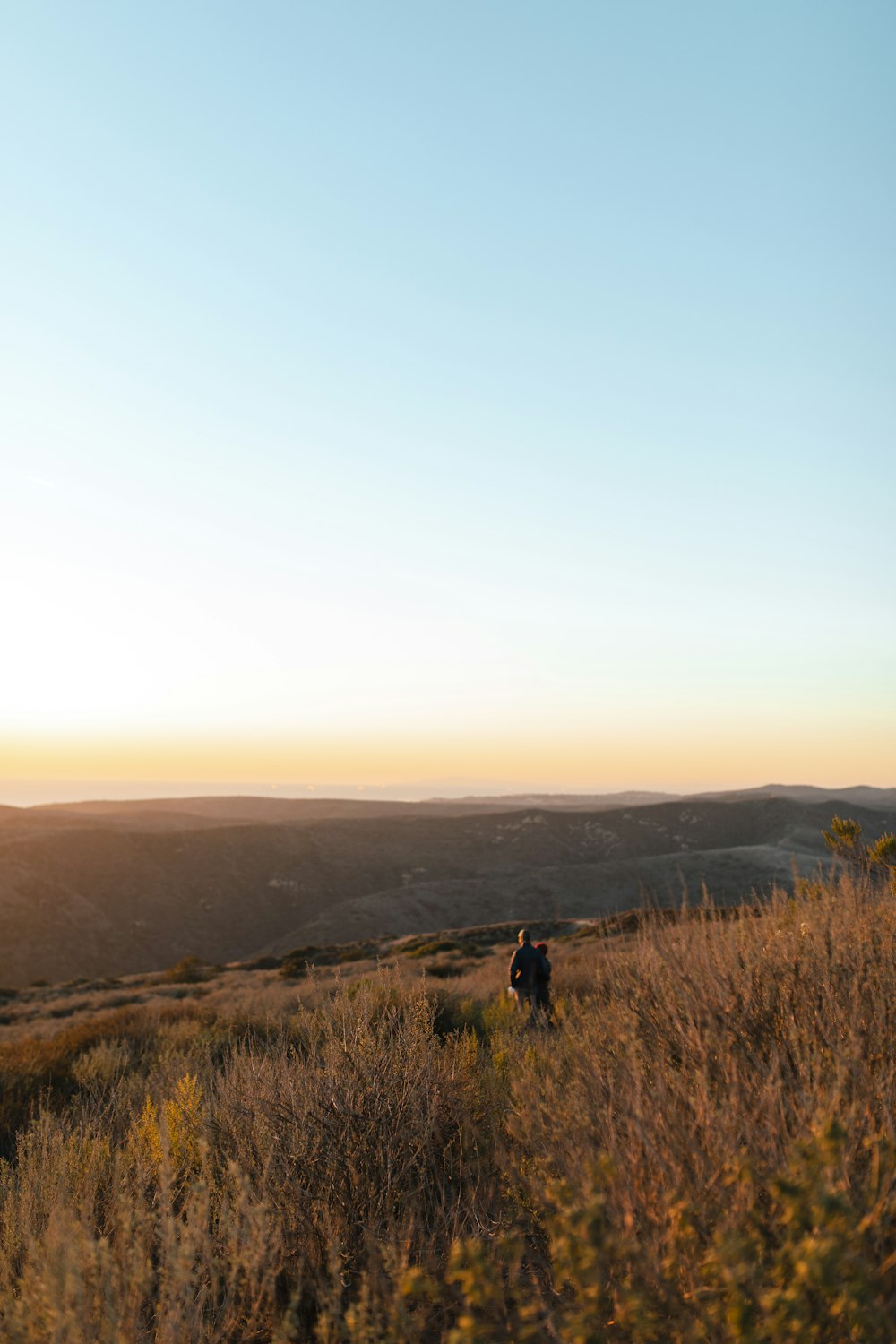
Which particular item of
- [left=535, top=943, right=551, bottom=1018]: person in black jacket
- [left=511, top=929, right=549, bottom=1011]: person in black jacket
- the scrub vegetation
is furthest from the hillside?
the scrub vegetation

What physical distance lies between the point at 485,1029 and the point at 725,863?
49080mm

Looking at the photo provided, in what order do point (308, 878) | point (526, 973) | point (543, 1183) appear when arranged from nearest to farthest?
point (543, 1183) < point (526, 973) < point (308, 878)

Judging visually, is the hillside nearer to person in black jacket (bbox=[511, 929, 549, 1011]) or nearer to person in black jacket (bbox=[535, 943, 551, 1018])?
person in black jacket (bbox=[535, 943, 551, 1018])

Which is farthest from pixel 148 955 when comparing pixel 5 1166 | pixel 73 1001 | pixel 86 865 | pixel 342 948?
pixel 5 1166

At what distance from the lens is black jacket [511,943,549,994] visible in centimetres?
899

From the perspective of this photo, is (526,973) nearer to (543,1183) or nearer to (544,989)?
(544,989)

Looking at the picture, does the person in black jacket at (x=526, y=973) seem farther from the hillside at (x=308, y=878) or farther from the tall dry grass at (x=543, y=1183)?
the hillside at (x=308, y=878)

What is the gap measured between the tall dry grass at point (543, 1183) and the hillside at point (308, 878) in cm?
3381

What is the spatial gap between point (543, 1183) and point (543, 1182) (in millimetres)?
36

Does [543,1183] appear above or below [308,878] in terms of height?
above

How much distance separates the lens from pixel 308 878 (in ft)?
209

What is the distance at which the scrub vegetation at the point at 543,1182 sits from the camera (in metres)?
1.82

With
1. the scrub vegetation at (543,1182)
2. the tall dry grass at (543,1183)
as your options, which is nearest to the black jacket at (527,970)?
the tall dry grass at (543,1183)

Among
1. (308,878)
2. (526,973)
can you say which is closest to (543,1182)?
(526,973)
